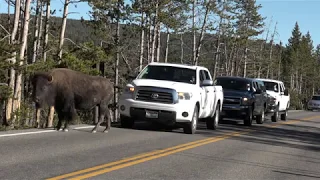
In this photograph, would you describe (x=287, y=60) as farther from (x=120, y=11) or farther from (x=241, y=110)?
(x=241, y=110)

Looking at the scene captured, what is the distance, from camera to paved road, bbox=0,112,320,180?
351 inches

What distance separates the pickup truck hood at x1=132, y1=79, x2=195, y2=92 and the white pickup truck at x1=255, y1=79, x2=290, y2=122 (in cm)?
1162

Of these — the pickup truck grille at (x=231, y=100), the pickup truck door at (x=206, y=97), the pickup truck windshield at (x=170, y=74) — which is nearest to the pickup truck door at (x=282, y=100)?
the pickup truck grille at (x=231, y=100)

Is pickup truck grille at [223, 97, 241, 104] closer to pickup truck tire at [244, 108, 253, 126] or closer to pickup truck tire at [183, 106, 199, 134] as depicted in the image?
pickup truck tire at [244, 108, 253, 126]

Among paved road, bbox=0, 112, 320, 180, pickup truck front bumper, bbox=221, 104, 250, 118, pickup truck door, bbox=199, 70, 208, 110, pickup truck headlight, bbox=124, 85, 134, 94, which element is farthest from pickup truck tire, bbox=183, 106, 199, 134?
pickup truck front bumper, bbox=221, 104, 250, 118

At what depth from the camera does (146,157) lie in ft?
35.4

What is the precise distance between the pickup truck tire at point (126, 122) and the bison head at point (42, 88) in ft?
11.6

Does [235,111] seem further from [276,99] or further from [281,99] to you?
[281,99]

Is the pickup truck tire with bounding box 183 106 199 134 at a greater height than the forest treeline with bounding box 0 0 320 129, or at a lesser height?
lesser

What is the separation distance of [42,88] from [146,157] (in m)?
3.59

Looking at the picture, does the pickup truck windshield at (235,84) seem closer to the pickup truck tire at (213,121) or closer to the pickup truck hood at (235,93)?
the pickup truck hood at (235,93)

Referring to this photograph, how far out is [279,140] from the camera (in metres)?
17.5

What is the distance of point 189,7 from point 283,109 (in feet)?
57.0

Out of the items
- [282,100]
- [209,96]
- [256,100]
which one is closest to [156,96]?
[209,96]
